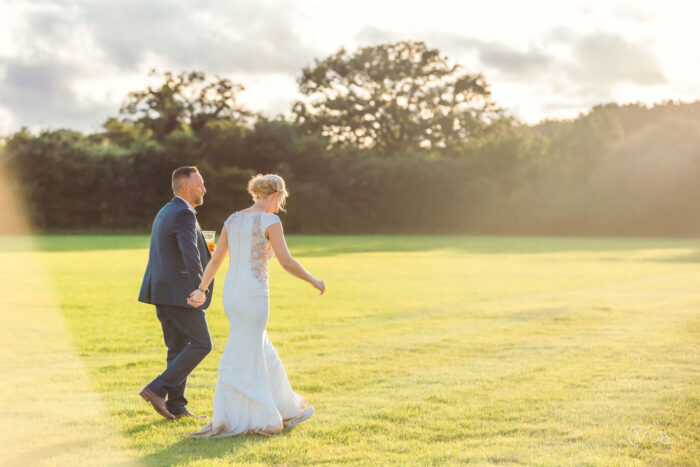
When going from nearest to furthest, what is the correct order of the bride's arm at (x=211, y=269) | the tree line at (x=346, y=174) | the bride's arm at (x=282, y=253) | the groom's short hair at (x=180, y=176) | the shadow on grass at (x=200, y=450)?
the shadow on grass at (x=200, y=450), the bride's arm at (x=282, y=253), the bride's arm at (x=211, y=269), the groom's short hair at (x=180, y=176), the tree line at (x=346, y=174)

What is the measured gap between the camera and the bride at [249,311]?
5613mm

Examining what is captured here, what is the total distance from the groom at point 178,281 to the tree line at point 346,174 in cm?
4360

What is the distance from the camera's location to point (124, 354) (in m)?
10.2

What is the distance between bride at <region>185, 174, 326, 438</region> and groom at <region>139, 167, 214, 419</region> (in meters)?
0.33

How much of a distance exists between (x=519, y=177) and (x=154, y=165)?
80.4 feet

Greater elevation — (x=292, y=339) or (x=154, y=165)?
(x=154, y=165)

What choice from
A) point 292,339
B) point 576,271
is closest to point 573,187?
point 576,271

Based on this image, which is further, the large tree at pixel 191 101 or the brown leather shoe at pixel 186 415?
the large tree at pixel 191 101

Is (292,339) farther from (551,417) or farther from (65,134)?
(65,134)

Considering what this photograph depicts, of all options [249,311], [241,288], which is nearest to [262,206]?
[241,288]

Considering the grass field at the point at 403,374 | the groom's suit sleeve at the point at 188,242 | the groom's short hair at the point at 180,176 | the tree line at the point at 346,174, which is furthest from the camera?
the tree line at the point at 346,174

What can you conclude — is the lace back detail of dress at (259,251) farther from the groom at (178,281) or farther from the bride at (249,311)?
the groom at (178,281)

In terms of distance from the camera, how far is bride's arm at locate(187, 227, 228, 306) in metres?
5.72

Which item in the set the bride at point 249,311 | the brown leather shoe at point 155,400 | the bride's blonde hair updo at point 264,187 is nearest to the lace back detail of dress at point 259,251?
the bride at point 249,311
